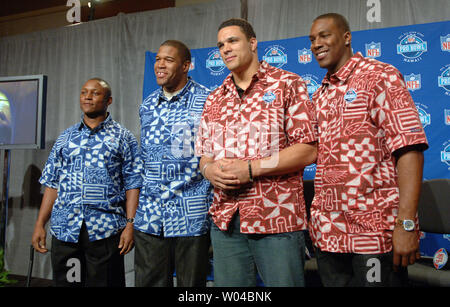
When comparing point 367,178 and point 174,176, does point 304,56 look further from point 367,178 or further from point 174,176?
point 367,178

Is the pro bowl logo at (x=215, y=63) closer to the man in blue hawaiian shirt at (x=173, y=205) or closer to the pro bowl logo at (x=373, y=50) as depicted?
the pro bowl logo at (x=373, y=50)

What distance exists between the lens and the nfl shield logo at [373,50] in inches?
120

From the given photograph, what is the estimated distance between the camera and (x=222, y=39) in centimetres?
167

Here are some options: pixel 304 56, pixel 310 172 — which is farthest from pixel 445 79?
pixel 310 172

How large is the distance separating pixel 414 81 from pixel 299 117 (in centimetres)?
193

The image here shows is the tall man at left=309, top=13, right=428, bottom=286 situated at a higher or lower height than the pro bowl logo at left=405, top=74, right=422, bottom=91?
lower

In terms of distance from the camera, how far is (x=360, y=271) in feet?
A: 4.45

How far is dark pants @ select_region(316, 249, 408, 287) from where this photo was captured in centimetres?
133

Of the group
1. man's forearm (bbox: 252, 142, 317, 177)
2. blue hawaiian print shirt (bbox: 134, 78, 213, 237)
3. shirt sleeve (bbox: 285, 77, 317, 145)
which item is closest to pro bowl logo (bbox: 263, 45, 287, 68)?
blue hawaiian print shirt (bbox: 134, 78, 213, 237)

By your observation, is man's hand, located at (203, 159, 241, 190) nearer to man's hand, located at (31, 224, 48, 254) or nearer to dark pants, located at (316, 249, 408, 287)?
dark pants, located at (316, 249, 408, 287)

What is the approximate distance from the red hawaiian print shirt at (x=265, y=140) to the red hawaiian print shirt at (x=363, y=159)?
0.09 metres
